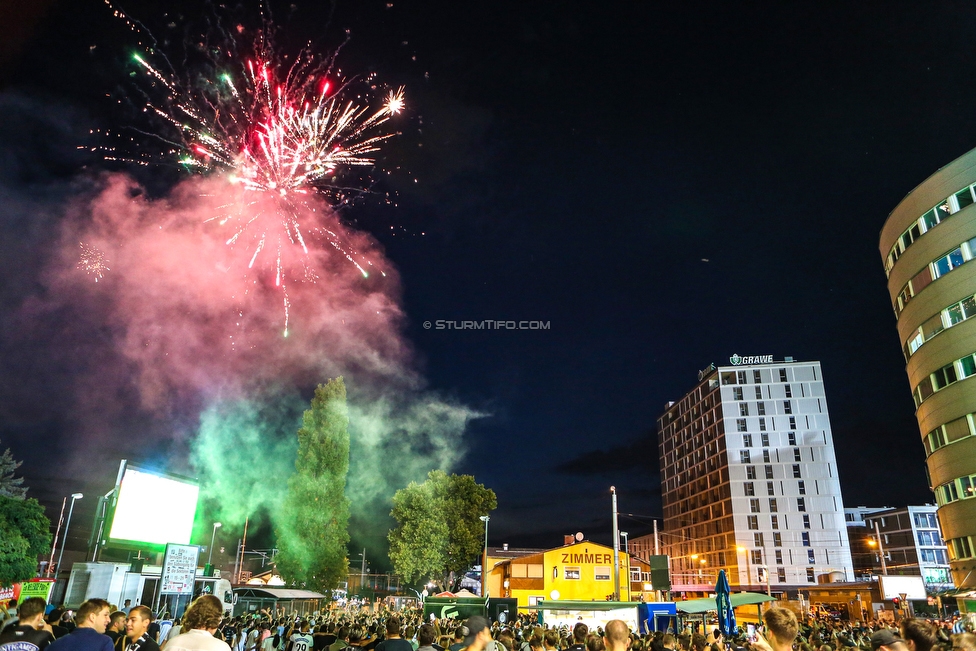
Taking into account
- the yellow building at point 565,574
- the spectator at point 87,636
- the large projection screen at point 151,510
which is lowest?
the yellow building at point 565,574

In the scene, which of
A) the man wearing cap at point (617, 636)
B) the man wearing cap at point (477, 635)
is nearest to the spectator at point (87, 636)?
the man wearing cap at point (477, 635)

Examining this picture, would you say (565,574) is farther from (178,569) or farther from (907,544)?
(907,544)

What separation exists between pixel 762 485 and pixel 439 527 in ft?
198

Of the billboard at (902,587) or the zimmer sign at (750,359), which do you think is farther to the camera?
the zimmer sign at (750,359)

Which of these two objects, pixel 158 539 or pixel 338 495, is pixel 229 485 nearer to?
pixel 338 495

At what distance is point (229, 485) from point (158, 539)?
18265 millimetres

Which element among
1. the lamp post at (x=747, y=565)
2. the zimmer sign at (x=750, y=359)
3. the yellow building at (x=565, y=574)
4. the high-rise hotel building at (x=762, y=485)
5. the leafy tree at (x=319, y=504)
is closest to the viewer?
the leafy tree at (x=319, y=504)

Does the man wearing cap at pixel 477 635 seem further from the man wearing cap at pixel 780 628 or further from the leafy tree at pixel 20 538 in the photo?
the leafy tree at pixel 20 538

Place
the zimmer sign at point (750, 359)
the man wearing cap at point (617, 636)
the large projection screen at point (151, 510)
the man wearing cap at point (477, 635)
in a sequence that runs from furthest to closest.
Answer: the zimmer sign at point (750, 359) → the large projection screen at point (151, 510) → the man wearing cap at point (617, 636) → the man wearing cap at point (477, 635)

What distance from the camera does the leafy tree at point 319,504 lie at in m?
40.8

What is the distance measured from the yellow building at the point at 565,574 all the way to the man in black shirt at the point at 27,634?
56.7 m

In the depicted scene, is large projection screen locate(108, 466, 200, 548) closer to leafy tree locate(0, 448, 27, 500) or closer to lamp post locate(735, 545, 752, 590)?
leafy tree locate(0, 448, 27, 500)

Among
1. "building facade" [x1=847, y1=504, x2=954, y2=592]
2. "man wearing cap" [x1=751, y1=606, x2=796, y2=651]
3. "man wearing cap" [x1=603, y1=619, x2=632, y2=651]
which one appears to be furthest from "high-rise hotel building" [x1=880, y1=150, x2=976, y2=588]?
"building facade" [x1=847, y1=504, x2=954, y2=592]

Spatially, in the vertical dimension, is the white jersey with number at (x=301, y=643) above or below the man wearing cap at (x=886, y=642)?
below
